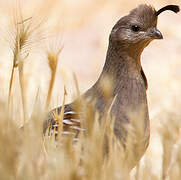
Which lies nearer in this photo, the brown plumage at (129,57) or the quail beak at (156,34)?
the brown plumage at (129,57)

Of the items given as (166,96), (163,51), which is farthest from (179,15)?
(166,96)

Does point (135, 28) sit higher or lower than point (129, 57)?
higher

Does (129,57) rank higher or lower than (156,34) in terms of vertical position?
lower

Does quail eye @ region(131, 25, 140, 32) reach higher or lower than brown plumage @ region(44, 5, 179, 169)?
higher

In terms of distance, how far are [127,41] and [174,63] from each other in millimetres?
3080

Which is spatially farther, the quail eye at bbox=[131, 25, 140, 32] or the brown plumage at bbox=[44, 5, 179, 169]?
the quail eye at bbox=[131, 25, 140, 32]

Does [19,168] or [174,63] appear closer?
[19,168]

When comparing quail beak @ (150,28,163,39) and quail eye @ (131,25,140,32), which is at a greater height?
quail eye @ (131,25,140,32)

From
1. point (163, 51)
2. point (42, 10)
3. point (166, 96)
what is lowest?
point (166, 96)

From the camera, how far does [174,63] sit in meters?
6.47

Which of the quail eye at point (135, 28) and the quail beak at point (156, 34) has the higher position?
the quail eye at point (135, 28)

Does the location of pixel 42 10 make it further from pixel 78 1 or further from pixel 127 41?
pixel 127 41

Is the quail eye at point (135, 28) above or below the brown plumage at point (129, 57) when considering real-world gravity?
above

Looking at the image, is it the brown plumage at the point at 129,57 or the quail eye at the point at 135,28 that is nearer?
the brown plumage at the point at 129,57
